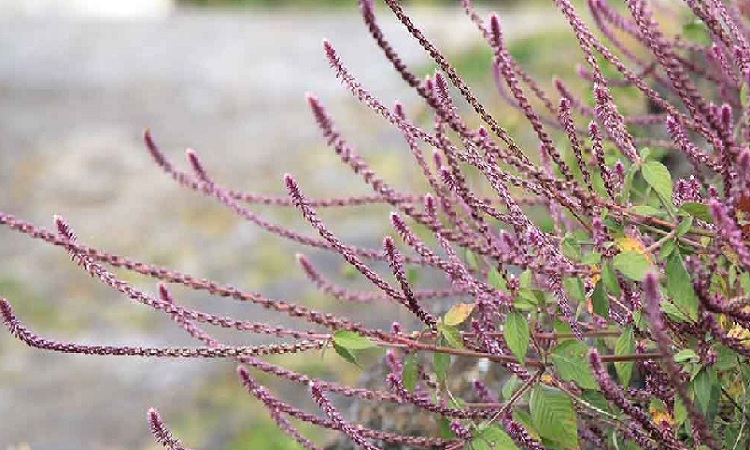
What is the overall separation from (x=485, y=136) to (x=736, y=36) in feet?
1.36

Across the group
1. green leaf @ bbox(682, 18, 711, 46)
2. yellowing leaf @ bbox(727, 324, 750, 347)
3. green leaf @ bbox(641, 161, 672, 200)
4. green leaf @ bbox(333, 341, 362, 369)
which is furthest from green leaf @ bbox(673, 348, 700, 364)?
green leaf @ bbox(682, 18, 711, 46)

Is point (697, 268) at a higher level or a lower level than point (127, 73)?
higher

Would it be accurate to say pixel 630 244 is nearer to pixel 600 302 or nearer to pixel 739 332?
pixel 600 302

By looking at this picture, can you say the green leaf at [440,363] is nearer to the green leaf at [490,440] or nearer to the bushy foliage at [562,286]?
the bushy foliage at [562,286]

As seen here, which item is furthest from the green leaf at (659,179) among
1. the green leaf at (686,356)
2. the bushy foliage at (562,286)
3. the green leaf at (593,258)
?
the green leaf at (686,356)

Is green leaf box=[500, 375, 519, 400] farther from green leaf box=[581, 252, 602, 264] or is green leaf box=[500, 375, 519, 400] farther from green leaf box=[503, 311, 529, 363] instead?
green leaf box=[581, 252, 602, 264]

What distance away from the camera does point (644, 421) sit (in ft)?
5.59

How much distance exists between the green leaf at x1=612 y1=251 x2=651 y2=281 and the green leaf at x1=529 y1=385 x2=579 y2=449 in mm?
259

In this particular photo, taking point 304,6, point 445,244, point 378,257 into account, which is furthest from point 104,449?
point 304,6

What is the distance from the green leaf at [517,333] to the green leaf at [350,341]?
0.19 m

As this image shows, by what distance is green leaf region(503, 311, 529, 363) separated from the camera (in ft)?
5.44

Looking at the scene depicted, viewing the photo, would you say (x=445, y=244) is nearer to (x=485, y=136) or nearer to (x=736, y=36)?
(x=485, y=136)

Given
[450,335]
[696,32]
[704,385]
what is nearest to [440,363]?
[450,335]

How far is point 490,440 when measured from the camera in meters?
1.73
